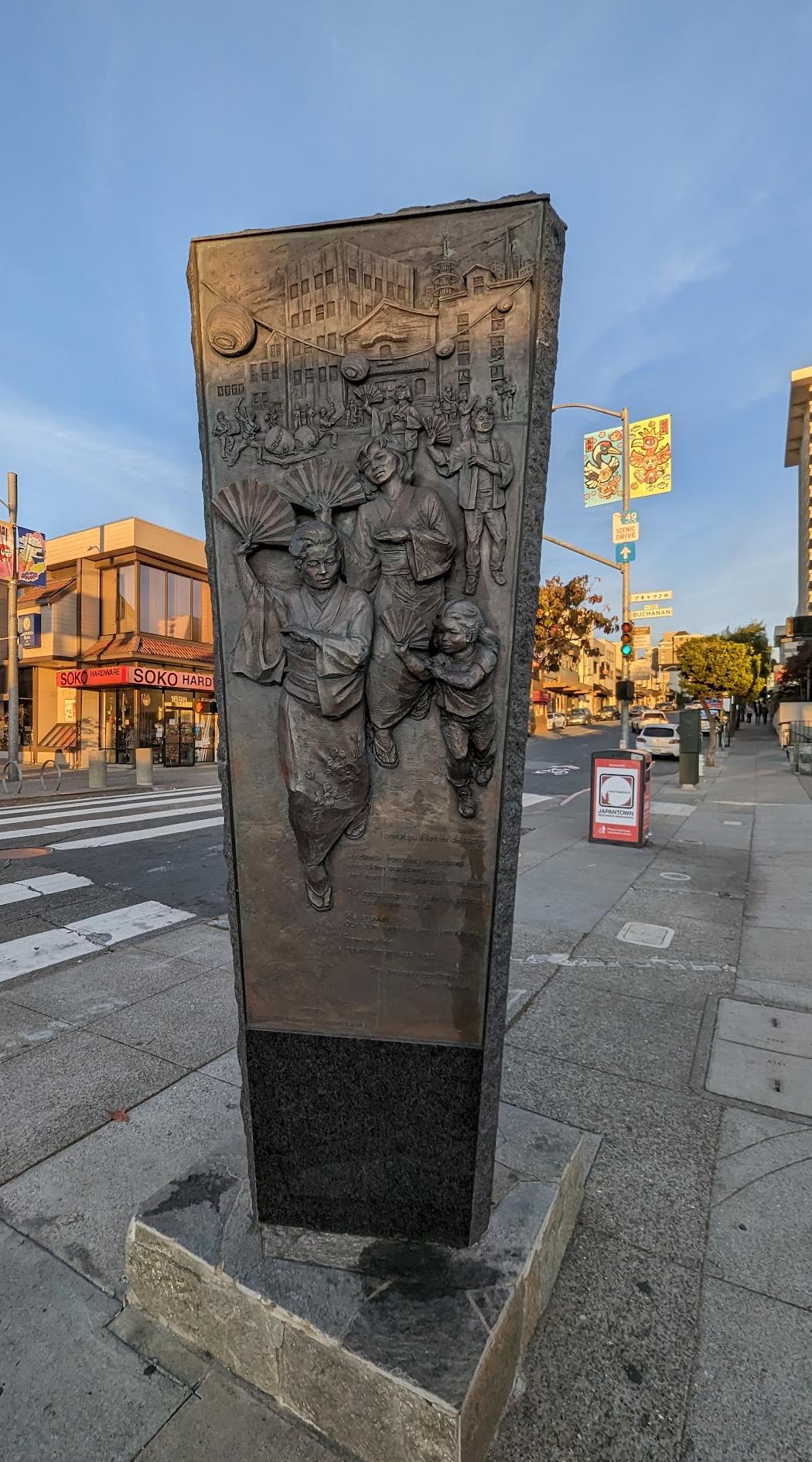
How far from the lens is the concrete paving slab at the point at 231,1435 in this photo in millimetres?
1665

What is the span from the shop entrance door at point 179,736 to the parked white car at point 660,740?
18.6m

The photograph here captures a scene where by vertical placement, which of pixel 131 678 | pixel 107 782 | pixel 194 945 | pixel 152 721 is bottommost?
pixel 194 945

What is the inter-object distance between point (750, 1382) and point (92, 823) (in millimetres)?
12350

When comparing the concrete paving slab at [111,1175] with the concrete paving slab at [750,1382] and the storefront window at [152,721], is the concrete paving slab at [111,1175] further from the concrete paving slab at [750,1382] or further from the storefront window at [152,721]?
the storefront window at [152,721]

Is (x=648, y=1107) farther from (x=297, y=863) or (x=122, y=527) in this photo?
(x=122, y=527)

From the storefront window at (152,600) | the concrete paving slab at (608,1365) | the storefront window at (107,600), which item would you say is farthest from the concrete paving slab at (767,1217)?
the storefront window at (107,600)

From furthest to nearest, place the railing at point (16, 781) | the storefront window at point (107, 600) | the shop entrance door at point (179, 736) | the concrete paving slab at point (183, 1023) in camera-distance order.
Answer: the shop entrance door at point (179, 736)
the storefront window at point (107, 600)
the railing at point (16, 781)
the concrete paving slab at point (183, 1023)

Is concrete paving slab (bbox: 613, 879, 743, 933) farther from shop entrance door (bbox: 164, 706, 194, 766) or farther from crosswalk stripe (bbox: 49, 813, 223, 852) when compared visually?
shop entrance door (bbox: 164, 706, 194, 766)

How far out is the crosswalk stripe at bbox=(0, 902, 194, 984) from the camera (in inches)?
206

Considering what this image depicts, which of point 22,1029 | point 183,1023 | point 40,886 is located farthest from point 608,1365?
point 40,886

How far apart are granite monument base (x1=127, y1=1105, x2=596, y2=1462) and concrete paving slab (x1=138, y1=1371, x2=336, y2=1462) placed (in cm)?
5

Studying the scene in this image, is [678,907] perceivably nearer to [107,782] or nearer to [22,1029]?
[22,1029]

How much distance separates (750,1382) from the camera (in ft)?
6.09

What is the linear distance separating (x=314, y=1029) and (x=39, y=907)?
5.81 metres
